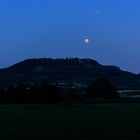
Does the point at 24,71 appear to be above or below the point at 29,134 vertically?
above

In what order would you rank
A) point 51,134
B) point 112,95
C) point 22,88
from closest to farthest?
1. point 51,134
2. point 22,88
3. point 112,95

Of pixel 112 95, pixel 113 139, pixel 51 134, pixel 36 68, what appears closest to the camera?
pixel 113 139

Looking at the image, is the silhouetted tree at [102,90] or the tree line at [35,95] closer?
the tree line at [35,95]

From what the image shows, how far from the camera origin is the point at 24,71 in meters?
189

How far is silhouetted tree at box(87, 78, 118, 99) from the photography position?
119875mm

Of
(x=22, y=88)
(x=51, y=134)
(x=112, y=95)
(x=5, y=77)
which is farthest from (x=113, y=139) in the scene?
(x=5, y=77)

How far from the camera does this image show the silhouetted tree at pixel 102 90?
120 metres

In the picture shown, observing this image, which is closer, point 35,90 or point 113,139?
point 113,139

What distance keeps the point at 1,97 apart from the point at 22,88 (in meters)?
5.02

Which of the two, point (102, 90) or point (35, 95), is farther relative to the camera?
point (102, 90)

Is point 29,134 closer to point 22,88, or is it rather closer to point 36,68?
point 22,88

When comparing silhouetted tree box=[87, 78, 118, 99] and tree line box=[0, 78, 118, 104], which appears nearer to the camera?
tree line box=[0, 78, 118, 104]

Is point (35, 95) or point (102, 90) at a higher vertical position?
point (102, 90)

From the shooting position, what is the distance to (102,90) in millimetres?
121000
